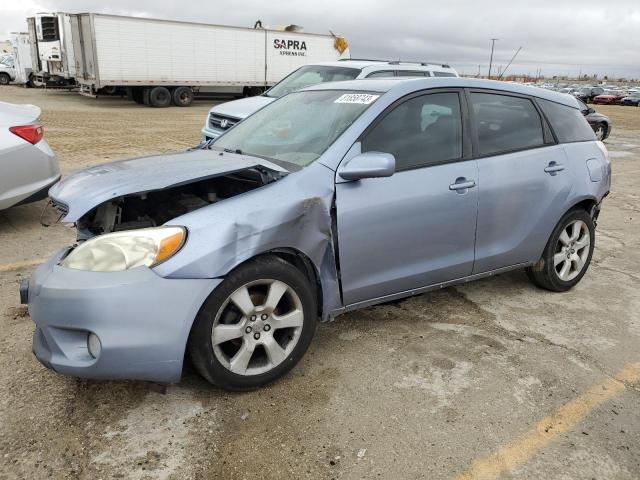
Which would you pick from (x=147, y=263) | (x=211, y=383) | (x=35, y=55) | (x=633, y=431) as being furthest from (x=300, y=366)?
(x=35, y=55)

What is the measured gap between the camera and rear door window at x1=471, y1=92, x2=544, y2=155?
3775mm

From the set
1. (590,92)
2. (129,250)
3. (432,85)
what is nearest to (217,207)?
(129,250)

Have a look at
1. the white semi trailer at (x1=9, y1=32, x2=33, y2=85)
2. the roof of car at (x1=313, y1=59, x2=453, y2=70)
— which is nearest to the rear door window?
the roof of car at (x1=313, y1=59, x2=453, y2=70)

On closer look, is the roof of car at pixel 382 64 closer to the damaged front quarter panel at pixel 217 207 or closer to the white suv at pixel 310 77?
the white suv at pixel 310 77

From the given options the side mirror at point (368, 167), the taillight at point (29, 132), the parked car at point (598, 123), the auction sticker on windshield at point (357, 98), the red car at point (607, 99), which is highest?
the auction sticker on windshield at point (357, 98)

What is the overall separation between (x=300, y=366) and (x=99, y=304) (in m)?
1.25

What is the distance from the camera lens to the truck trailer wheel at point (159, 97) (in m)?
22.1

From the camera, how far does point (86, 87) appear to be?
20984 millimetres

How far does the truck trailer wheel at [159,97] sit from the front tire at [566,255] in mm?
20416

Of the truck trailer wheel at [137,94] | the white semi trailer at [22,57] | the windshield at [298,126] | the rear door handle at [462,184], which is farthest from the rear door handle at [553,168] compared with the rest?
the white semi trailer at [22,57]

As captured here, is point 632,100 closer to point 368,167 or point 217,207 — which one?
point 368,167

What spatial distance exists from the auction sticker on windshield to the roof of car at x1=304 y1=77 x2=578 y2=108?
0.06 meters

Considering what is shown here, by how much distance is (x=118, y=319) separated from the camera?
2.46 meters

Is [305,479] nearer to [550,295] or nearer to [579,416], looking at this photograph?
[579,416]
